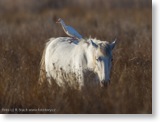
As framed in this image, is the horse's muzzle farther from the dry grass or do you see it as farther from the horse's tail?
the horse's tail

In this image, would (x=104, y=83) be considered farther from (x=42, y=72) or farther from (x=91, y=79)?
(x=42, y=72)

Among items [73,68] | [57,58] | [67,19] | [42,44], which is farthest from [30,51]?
[67,19]

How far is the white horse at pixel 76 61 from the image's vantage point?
4.54m

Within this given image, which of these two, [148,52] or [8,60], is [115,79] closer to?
[148,52]

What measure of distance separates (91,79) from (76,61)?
0.24 m

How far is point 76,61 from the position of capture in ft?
15.7

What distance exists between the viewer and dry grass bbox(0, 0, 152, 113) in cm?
466

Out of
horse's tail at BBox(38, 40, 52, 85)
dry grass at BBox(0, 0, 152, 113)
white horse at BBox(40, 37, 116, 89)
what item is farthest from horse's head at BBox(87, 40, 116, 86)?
horse's tail at BBox(38, 40, 52, 85)

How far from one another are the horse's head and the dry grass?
0.12 m

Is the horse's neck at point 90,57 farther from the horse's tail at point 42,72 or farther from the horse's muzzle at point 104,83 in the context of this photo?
the horse's tail at point 42,72

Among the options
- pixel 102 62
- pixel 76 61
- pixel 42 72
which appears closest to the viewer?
pixel 102 62

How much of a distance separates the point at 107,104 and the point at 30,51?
1525 millimetres

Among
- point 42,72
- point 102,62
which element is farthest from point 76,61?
point 42,72

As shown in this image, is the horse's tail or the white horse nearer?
the white horse
